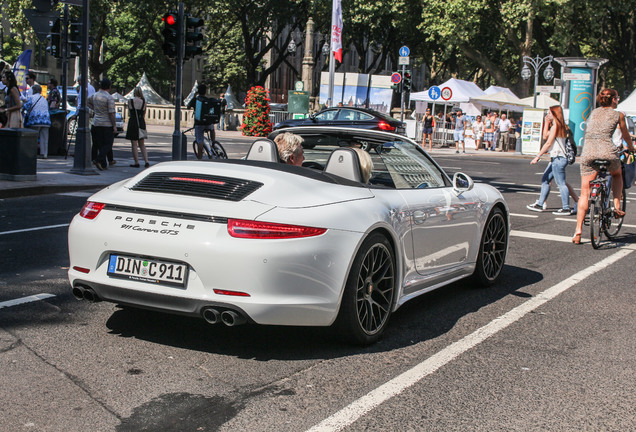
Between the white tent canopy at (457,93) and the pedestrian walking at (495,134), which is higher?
the white tent canopy at (457,93)

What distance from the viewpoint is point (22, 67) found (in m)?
22.7

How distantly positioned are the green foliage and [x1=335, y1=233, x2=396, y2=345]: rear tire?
1311 inches

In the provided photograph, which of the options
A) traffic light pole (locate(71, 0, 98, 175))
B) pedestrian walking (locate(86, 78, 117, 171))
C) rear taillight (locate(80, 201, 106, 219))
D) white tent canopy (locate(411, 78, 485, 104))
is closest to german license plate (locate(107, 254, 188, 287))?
rear taillight (locate(80, 201, 106, 219))

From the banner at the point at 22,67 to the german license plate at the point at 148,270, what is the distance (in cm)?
1878

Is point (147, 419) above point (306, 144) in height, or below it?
below

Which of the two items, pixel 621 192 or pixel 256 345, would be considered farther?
pixel 621 192

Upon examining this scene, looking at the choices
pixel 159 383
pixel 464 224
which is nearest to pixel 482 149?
pixel 464 224

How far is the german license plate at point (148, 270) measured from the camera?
4457mm

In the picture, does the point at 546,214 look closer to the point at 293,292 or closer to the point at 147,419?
the point at 293,292

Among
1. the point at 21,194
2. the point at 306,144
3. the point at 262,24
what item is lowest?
the point at 21,194

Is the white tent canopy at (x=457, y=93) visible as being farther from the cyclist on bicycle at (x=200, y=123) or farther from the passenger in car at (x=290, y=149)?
the passenger in car at (x=290, y=149)

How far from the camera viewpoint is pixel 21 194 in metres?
12.9

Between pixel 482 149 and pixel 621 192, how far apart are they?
1251 inches

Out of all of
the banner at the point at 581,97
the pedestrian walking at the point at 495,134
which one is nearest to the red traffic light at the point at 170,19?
the banner at the point at 581,97
